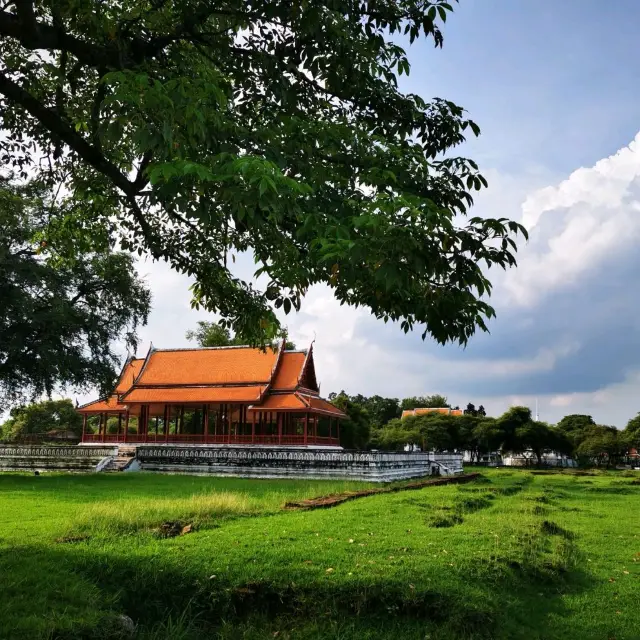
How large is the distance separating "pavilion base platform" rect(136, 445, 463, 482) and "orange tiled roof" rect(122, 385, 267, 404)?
3.99 m

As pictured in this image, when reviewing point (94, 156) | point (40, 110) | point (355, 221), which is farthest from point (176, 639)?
point (40, 110)

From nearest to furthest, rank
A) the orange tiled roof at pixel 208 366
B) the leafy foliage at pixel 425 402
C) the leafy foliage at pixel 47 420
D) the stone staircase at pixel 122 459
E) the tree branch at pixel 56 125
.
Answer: the tree branch at pixel 56 125, the stone staircase at pixel 122 459, the orange tiled roof at pixel 208 366, the leafy foliage at pixel 47 420, the leafy foliage at pixel 425 402

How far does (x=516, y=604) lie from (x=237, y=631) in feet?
8.71

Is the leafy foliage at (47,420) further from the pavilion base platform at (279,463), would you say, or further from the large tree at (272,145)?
the large tree at (272,145)

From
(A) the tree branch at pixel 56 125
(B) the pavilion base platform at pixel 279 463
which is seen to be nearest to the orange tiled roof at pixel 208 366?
(B) the pavilion base platform at pixel 279 463

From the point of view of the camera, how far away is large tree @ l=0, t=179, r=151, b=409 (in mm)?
21734

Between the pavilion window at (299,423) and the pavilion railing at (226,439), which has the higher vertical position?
the pavilion window at (299,423)

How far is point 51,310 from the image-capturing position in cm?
2255

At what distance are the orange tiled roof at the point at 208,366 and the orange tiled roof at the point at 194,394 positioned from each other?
39 centimetres

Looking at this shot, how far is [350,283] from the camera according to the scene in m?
3.93

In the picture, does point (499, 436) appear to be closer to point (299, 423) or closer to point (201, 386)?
point (299, 423)

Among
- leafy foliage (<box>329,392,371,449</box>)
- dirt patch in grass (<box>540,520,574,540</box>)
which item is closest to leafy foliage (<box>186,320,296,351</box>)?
leafy foliage (<box>329,392,371,449</box>)

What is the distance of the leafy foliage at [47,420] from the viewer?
50.4 m

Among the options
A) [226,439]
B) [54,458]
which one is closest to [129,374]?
[54,458]
